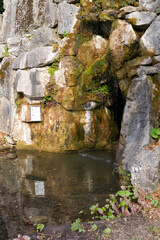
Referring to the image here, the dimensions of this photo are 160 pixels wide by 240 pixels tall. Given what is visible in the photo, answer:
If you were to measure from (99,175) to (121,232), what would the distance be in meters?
3.37

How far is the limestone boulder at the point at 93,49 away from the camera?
9.59 metres

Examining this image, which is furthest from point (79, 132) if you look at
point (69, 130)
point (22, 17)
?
Answer: point (22, 17)

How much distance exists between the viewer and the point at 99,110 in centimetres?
1016

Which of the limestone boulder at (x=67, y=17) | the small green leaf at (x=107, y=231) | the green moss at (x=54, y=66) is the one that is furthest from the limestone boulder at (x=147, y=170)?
the limestone boulder at (x=67, y=17)

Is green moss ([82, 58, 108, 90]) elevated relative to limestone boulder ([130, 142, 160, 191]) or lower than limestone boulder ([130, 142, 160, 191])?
elevated

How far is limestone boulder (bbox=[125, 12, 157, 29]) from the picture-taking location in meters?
6.49

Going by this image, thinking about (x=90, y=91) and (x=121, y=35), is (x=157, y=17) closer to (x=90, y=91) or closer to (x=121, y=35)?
(x=121, y=35)

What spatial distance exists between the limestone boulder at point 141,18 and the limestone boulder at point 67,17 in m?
4.53

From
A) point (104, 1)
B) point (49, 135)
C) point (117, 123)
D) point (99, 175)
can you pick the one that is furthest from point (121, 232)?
point (104, 1)

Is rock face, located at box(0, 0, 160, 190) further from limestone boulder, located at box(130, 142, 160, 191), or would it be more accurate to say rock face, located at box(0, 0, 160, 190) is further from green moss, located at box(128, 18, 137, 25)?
limestone boulder, located at box(130, 142, 160, 191)

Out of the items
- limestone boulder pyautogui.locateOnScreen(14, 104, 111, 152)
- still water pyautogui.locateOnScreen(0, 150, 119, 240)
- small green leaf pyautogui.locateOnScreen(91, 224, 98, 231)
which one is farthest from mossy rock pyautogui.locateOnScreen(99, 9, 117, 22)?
small green leaf pyautogui.locateOnScreen(91, 224, 98, 231)

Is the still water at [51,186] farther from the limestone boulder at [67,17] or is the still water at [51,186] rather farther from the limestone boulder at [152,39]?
the limestone boulder at [67,17]

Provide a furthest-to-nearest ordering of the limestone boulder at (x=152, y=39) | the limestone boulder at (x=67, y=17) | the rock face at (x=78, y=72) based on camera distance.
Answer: the limestone boulder at (x=67, y=17) → the rock face at (x=78, y=72) → the limestone boulder at (x=152, y=39)

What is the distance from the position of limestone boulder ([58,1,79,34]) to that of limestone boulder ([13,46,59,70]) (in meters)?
1.36
